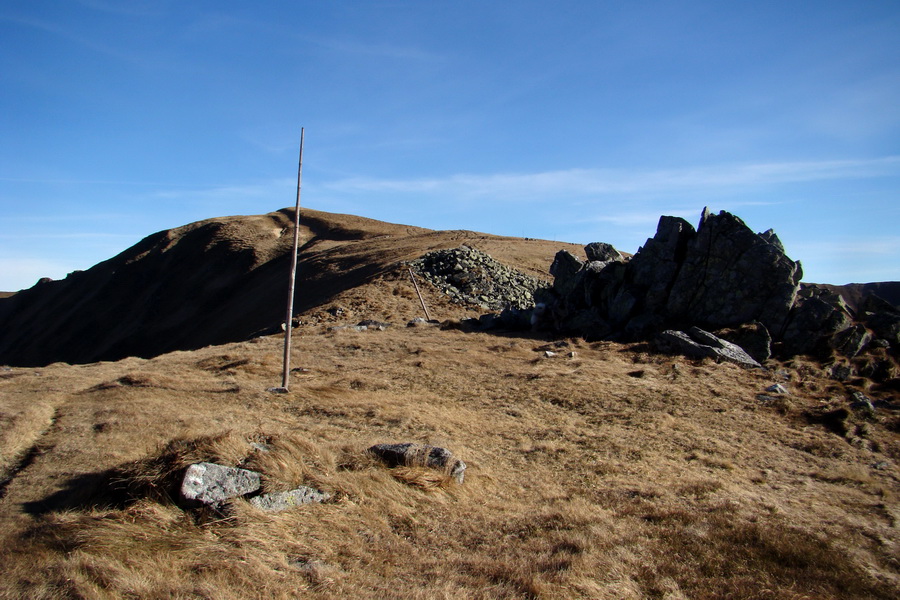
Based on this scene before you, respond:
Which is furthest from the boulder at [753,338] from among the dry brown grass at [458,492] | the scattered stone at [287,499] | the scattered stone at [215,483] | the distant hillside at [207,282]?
the distant hillside at [207,282]

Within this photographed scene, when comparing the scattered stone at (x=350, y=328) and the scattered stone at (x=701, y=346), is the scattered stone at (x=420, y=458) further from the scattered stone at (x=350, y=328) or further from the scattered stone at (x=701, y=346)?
the scattered stone at (x=350, y=328)

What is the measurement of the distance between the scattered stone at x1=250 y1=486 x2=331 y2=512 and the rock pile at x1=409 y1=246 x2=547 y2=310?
29834 mm

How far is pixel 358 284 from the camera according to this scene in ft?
139

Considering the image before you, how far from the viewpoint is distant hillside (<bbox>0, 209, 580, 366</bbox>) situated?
51031 millimetres

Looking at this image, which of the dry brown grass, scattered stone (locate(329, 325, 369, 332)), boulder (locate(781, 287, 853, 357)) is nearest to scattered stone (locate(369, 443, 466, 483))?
the dry brown grass

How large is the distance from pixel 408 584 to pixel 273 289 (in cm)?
5192

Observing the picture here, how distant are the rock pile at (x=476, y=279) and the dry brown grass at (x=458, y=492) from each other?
20.8m

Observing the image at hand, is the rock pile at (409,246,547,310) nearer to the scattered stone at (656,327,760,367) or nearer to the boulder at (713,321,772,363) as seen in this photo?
the scattered stone at (656,327,760,367)

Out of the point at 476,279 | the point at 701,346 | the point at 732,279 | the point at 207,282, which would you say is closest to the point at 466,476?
the point at 701,346

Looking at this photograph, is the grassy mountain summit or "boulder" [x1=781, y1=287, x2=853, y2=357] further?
"boulder" [x1=781, y1=287, x2=853, y2=357]

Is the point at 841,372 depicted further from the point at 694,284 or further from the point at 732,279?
the point at 694,284

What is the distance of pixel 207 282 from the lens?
70.9m

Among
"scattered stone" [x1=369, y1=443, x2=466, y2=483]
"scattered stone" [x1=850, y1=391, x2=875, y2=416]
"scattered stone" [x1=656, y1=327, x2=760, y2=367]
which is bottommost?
"scattered stone" [x1=369, y1=443, x2=466, y2=483]

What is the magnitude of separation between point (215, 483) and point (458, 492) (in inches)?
158
